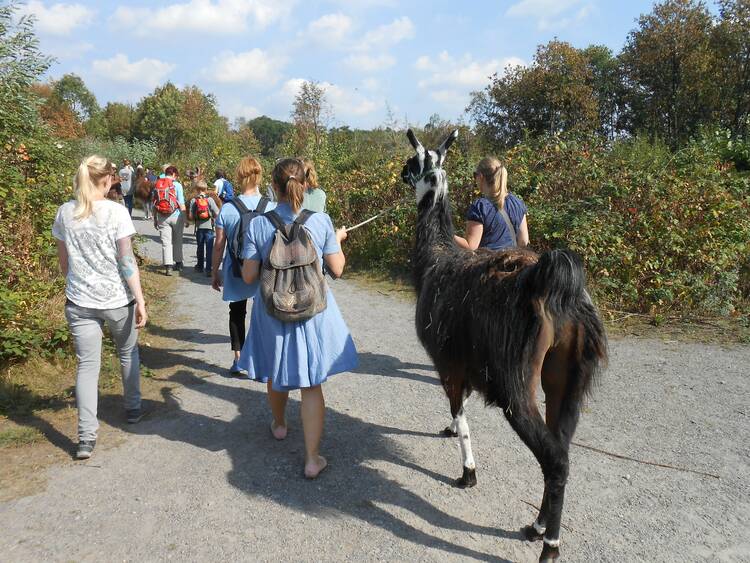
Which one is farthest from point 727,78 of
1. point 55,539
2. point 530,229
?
point 55,539

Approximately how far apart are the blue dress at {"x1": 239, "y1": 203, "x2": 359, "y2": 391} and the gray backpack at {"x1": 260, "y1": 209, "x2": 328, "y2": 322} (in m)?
0.06

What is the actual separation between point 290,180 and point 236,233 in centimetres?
157

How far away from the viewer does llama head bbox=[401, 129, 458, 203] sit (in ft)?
12.5

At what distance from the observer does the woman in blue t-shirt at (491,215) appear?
13.5ft

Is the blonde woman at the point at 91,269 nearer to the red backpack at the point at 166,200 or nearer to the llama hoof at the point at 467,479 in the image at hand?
the llama hoof at the point at 467,479

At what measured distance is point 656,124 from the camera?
17938mm

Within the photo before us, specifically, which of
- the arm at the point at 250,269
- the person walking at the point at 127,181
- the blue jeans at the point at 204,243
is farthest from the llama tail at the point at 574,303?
the person walking at the point at 127,181

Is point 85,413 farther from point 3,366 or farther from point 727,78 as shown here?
A: point 727,78

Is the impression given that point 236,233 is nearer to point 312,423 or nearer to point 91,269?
point 91,269

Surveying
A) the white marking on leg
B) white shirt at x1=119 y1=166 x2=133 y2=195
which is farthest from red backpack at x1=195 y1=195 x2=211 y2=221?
white shirt at x1=119 y1=166 x2=133 y2=195

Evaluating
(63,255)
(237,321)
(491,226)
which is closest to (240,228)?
(237,321)

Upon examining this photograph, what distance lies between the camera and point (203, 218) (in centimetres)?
993

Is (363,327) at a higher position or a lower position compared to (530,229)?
lower

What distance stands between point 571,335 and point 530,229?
213 inches
